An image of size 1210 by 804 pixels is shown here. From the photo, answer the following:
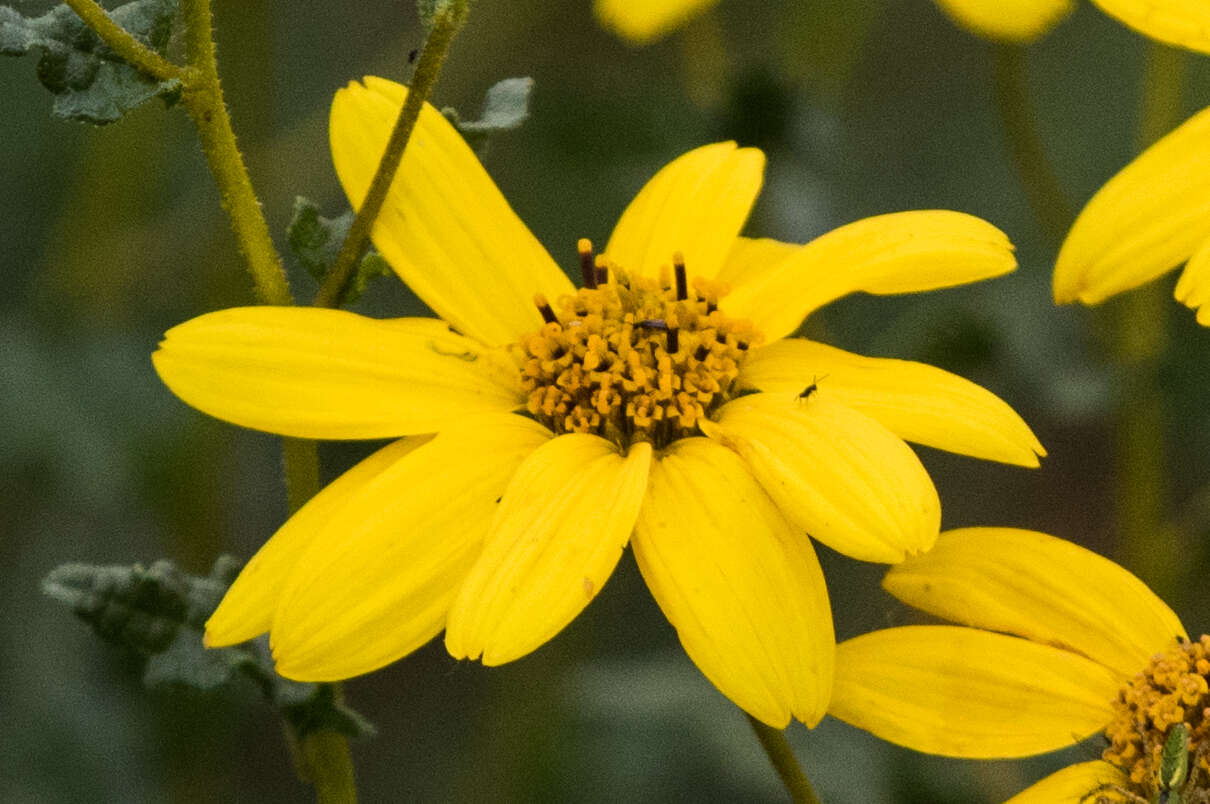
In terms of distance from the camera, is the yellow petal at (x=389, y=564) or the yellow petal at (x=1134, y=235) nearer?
the yellow petal at (x=389, y=564)

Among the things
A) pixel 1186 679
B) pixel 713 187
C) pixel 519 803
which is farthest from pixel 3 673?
pixel 1186 679

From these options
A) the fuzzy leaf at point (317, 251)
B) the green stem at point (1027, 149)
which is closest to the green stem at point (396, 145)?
the fuzzy leaf at point (317, 251)

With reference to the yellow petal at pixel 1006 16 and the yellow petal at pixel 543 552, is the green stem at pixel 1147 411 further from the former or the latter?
the yellow petal at pixel 543 552

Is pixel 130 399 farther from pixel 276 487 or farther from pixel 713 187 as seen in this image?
pixel 713 187

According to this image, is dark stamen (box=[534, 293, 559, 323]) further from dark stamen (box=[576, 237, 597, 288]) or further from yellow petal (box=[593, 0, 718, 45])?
yellow petal (box=[593, 0, 718, 45])

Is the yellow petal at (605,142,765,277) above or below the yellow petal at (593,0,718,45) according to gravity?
below

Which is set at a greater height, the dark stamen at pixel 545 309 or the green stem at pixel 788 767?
the dark stamen at pixel 545 309

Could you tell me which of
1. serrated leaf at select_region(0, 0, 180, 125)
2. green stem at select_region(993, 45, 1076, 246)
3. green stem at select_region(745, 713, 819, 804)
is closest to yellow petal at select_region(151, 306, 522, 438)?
serrated leaf at select_region(0, 0, 180, 125)
